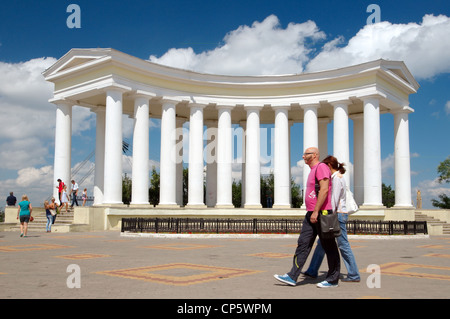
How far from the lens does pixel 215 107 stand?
147ft

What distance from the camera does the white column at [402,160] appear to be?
44.3 meters

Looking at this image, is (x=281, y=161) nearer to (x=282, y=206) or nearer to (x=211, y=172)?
(x=282, y=206)

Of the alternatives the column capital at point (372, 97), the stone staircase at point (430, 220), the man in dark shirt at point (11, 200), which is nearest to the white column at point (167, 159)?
the man in dark shirt at point (11, 200)

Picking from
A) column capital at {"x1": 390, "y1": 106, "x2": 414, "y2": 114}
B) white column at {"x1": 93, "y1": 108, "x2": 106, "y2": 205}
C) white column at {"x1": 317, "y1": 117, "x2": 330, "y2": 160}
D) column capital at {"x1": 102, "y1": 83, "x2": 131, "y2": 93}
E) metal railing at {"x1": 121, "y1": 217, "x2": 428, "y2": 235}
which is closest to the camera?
metal railing at {"x1": 121, "y1": 217, "x2": 428, "y2": 235}

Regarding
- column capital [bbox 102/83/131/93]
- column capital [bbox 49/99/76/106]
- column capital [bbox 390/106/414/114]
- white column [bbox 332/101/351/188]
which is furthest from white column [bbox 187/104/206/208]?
column capital [bbox 390/106/414/114]

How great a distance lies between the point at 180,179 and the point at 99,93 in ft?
46.5

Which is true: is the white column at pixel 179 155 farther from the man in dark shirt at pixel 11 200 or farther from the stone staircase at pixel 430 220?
the stone staircase at pixel 430 220

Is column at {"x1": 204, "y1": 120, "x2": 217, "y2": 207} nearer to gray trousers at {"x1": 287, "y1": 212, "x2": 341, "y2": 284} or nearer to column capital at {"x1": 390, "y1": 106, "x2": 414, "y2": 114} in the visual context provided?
column capital at {"x1": 390, "y1": 106, "x2": 414, "y2": 114}

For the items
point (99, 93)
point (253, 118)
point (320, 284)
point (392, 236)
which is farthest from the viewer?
point (253, 118)

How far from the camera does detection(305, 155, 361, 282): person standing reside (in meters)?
10.7

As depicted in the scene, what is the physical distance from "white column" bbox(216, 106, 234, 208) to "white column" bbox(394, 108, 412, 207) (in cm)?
1512

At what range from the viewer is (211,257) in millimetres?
15789
